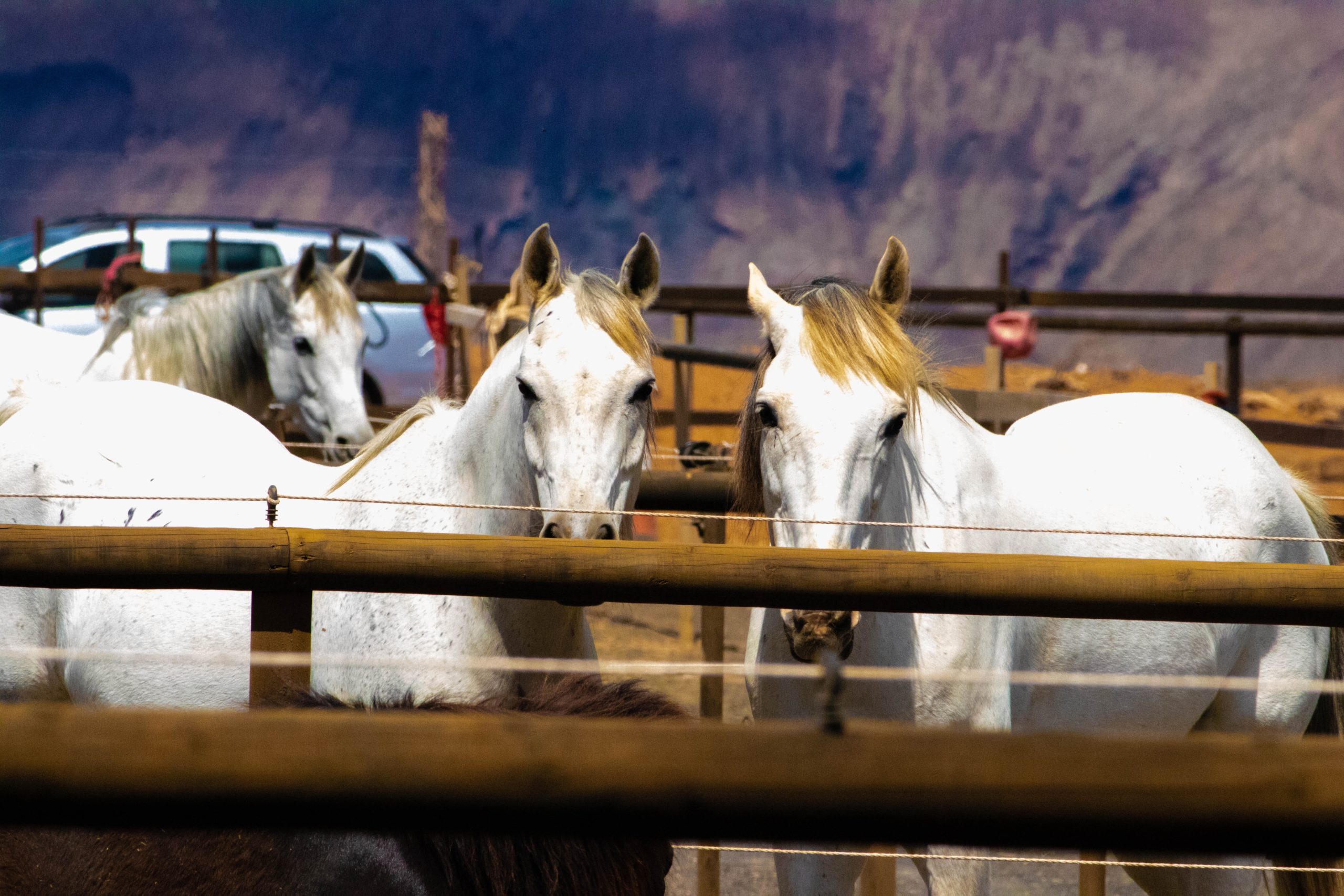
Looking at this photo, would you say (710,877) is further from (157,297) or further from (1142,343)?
(1142,343)

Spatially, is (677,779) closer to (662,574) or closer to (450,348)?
(662,574)

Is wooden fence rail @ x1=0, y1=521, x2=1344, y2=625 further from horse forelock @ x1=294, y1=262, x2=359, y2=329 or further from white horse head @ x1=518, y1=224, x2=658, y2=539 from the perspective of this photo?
horse forelock @ x1=294, y1=262, x2=359, y2=329

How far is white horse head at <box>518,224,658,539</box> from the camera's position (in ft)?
8.05

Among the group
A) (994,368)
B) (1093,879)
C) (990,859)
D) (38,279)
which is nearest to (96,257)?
(38,279)

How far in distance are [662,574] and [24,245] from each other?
11.0 m

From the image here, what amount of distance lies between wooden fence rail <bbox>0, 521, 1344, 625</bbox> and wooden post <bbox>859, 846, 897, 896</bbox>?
5.01ft

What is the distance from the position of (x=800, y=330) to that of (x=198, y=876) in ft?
4.77

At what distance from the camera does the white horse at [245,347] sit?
4992 mm

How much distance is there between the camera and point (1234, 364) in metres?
7.80

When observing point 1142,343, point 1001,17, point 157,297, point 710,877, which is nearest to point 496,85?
point 1001,17

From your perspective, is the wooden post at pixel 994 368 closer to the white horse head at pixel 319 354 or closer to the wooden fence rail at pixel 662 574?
the white horse head at pixel 319 354

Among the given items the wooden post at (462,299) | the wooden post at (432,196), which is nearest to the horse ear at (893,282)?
the wooden post at (462,299)

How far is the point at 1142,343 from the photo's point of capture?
22031 millimetres

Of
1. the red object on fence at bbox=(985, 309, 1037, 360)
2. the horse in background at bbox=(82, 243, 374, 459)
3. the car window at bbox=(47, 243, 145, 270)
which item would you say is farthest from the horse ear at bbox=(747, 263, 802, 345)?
the car window at bbox=(47, 243, 145, 270)
